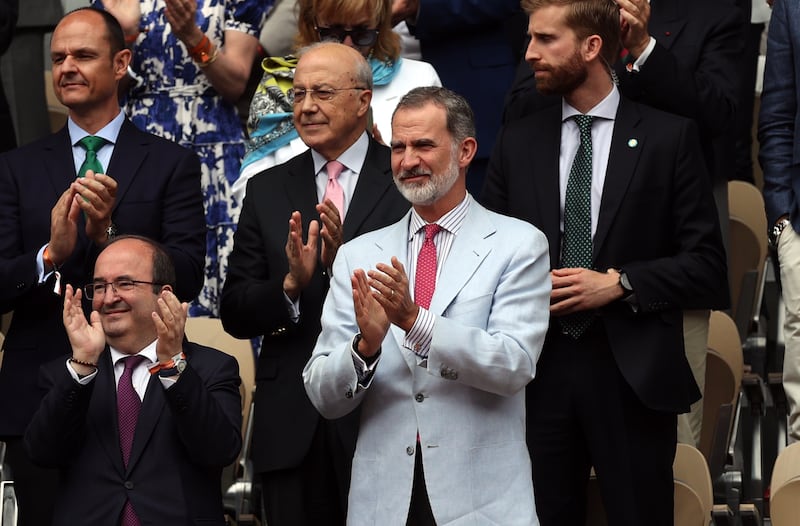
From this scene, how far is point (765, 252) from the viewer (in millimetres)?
7684

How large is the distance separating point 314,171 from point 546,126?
81cm

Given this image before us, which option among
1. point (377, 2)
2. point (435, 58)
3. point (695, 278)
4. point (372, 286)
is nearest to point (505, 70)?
point (435, 58)

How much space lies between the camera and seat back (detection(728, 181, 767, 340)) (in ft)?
25.2

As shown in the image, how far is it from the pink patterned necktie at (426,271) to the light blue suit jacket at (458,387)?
0.15 feet

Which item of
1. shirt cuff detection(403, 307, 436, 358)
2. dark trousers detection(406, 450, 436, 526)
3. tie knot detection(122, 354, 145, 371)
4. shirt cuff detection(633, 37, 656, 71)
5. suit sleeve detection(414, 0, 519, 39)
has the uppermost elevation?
suit sleeve detection(414, 0, 519, 39)

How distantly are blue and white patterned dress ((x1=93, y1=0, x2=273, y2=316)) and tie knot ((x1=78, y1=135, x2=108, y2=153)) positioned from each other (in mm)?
1083

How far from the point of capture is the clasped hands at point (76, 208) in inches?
213

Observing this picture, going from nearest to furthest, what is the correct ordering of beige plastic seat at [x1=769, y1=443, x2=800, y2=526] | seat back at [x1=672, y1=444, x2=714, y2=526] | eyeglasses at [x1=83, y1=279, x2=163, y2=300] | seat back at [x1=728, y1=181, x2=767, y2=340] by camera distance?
beige plastic seat at [x1=769, y1=443, x2=800, y2=526], eyeglasses at [x1=83, y1=279, x2=163, y2=300], seat back at [x1=672, y1=444, x2=714, y2=526], seat back at [x1=728, y1=181, x2=767, y2=340]

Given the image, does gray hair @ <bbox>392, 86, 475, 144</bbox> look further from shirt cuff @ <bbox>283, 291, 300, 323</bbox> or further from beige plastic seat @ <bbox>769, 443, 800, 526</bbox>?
beige plastic seat @ <bbox>769, 443, 800, 526</bbox>

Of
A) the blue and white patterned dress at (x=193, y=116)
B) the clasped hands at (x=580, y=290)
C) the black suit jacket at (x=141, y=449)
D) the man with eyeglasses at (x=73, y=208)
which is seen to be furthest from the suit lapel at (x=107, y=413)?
the blue and white patterned dress at (x=193, y=116)

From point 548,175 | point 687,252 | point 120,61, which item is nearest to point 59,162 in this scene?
point 120,61

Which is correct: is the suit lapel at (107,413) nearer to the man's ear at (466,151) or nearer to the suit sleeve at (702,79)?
the man's ear at (466,151)

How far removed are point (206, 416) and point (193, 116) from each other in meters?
2.32

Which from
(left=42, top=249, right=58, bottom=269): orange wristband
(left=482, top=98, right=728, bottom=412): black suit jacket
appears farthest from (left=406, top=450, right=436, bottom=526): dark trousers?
(left=42, top=249, right=58, bottom=269): orange wristband
